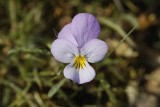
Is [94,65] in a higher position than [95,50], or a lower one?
higher

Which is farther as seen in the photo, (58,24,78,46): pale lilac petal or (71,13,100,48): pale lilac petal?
(58,24,78,46): pale lilac petal

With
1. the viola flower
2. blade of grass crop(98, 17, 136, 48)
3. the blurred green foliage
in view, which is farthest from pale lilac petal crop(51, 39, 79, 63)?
blade of grass crop(98, 17, 136, 48)

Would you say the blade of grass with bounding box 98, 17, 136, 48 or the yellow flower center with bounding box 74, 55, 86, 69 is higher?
the blade of grass with bounding box 98, 17, 136, 48

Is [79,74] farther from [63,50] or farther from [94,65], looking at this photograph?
[94,65]

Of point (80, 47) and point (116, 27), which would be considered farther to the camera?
point (116, 27)

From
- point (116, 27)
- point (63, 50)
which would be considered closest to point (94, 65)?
point (116, 27)

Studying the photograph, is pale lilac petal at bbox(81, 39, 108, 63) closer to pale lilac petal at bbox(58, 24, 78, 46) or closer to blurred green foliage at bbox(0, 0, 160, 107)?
pale lilac petal at bbox(58, 24, 78, 46)

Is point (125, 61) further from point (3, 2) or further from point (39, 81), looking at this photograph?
point (3, 2)

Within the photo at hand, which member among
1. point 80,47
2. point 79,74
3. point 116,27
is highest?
point 116,27

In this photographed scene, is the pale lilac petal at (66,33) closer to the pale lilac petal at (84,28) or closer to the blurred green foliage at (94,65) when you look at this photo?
the pale lilac petal at (84,28)
